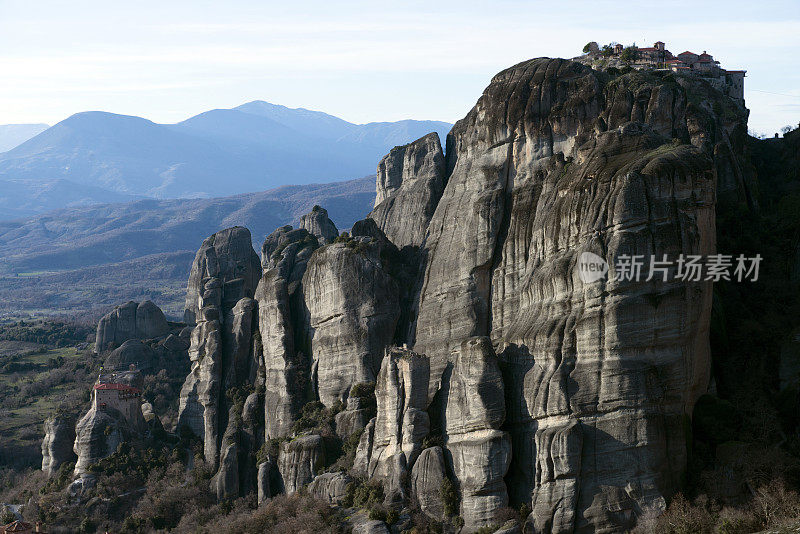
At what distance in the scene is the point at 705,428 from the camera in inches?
1770

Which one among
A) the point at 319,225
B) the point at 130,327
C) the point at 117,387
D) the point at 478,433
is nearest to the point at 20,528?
the point at 117,387

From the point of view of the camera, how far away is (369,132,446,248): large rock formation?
66250 mm

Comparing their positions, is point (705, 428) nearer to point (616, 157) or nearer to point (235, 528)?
point (616, 157)

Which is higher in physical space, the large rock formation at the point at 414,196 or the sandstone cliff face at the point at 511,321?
the large rock formation at the point at 414,196

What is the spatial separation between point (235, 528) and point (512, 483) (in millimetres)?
17578

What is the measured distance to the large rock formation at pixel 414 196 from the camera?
66.2 metres

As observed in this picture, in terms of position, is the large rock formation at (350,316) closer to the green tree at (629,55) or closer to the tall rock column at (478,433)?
the tall rock column at (478,433)

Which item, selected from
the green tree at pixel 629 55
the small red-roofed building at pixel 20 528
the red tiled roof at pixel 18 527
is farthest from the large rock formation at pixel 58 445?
the green tree at pixel 629 55

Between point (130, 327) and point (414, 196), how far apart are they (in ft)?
Answer: 148

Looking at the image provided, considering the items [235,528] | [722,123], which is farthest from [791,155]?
[235,528]

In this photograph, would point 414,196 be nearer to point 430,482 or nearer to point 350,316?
point 350,316

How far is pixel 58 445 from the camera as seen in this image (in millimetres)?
69438

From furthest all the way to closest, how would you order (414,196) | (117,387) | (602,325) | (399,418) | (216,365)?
(117,387) → (216,365) → (414,196) → (399,418) → (602,325)

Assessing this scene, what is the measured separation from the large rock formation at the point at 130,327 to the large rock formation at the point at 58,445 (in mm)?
29268
